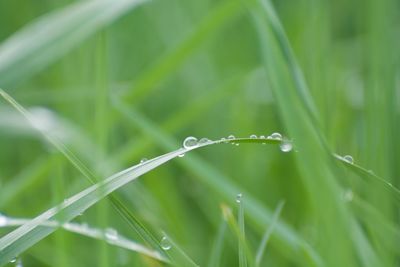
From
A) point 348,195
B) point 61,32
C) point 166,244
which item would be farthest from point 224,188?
point 166,244

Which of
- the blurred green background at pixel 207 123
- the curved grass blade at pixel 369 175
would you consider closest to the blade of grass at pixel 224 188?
the blurred green background at pixel 207 123

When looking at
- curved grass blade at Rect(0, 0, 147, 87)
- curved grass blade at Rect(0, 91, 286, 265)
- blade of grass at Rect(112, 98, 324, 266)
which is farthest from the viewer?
blade of grass at Rect(112, 98, 324, 266)

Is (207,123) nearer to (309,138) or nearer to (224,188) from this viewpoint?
(224,188)

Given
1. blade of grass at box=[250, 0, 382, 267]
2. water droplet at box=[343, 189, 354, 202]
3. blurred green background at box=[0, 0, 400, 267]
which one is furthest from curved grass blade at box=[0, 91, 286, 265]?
water droplet at box=[343, 189, 354, 202]

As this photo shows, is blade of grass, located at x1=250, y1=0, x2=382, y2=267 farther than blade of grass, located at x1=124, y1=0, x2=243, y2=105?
No

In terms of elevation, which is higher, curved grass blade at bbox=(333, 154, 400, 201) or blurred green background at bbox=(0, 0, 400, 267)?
blurred green background at bbox=(0, 0, 400, 267)

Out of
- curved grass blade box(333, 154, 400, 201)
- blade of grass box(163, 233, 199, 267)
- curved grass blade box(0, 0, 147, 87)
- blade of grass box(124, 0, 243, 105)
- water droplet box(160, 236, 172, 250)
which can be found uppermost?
blade of grass box(124, 0, 243, 105)

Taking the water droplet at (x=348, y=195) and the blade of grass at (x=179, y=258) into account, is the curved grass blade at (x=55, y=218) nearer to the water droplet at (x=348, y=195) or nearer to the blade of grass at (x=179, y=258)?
the blade of grass at (x=179, y=258)

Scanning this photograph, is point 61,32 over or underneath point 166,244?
over

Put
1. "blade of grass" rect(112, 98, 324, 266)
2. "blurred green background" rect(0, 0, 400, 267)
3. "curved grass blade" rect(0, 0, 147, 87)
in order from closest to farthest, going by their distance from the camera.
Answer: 1. "blurred green background" rect(0, 0, 400, 267)
2. "curved grass blade" rect(0, 0, 147, 87)
3. "blade of grass" rect(112, 98, 324, 266)

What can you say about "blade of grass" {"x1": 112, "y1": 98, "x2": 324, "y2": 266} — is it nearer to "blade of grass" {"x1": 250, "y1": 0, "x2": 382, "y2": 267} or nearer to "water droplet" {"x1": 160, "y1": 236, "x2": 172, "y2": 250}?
"blade of grass" {"x1": 250, "y1": 0, "x2": 382, "y2": 267}

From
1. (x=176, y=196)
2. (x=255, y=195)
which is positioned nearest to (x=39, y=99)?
(x=176, y=196)
